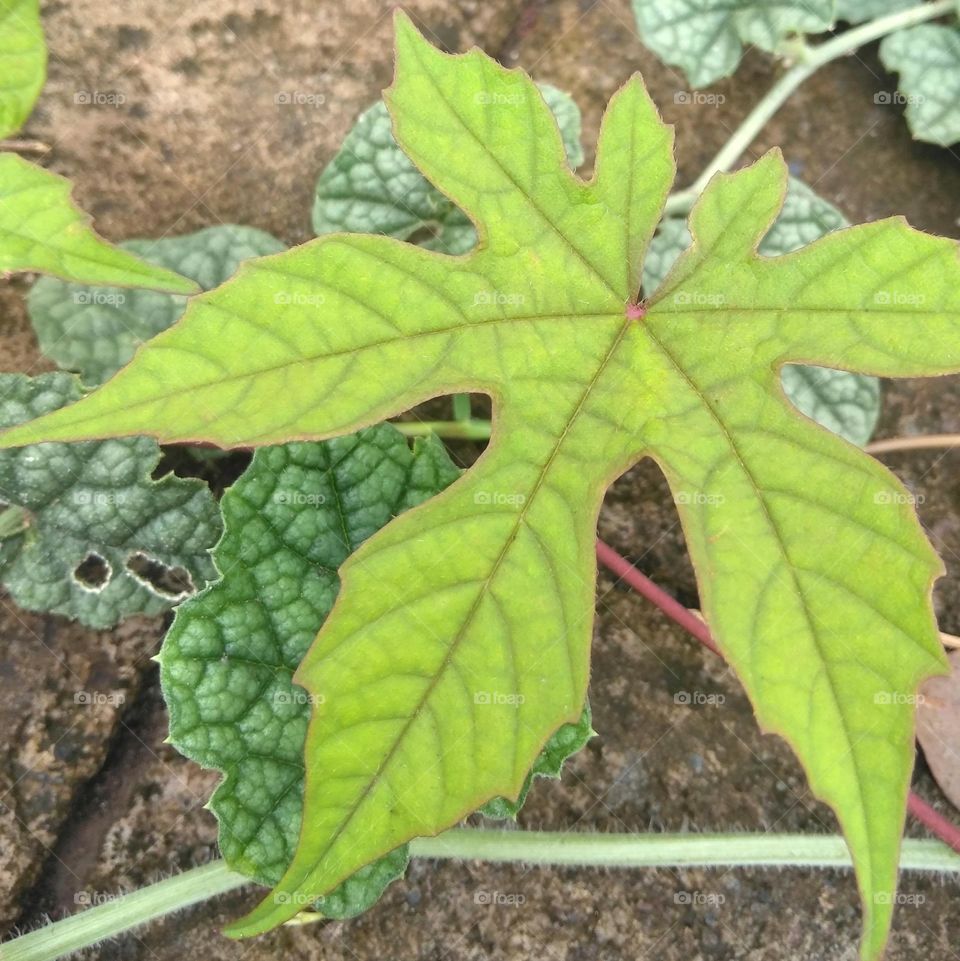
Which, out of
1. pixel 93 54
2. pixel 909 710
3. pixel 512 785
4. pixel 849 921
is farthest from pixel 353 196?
pixel 849 921

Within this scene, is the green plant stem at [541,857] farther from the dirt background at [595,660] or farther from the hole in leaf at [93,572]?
the hole in leaf at [93,572]

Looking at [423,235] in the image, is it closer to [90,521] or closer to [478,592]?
[90,521]

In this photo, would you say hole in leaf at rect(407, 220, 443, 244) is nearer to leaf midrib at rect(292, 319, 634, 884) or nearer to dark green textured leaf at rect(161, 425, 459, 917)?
dark green textured leaf at rect(161, 425, 459, 917)

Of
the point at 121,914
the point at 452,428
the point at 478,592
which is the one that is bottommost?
the point at 121,914

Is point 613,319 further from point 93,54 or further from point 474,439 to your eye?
point 93,54

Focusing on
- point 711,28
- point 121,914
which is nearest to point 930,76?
point 711,28
